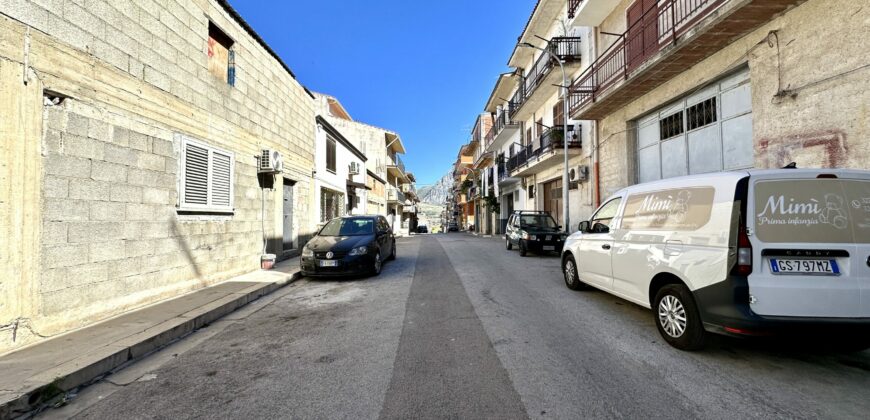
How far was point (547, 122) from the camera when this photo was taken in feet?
61.7

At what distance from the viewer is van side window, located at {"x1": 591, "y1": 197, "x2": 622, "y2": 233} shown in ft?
17.6

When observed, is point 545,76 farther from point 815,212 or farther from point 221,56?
point 815,212

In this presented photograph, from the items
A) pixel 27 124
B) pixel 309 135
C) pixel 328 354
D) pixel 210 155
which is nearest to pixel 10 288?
pixel 27 124

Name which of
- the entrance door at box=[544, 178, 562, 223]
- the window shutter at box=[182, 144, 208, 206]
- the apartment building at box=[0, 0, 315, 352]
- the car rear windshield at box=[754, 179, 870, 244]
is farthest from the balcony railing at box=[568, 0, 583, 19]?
the window shutter at box=[182, 144, 208, 206]

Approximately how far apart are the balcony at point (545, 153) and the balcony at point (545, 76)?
7.09 feet

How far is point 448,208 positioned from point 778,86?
9217cm

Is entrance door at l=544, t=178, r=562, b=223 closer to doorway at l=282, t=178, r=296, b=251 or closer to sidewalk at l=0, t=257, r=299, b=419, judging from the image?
doorway at l=282, t=178, r=296, b=251

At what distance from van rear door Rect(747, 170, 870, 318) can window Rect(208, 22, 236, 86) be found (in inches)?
357

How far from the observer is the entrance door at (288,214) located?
11.3m

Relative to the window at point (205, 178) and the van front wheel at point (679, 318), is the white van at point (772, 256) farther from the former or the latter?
the window at point (205, 178)

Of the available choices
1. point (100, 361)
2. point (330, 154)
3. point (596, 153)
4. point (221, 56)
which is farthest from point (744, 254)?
point (330, 154)

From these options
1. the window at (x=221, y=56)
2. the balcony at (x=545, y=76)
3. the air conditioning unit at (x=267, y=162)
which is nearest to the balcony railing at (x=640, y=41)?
the balcony at (x=545, y=76)

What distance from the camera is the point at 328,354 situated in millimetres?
3701

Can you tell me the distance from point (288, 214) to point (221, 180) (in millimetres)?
4096
